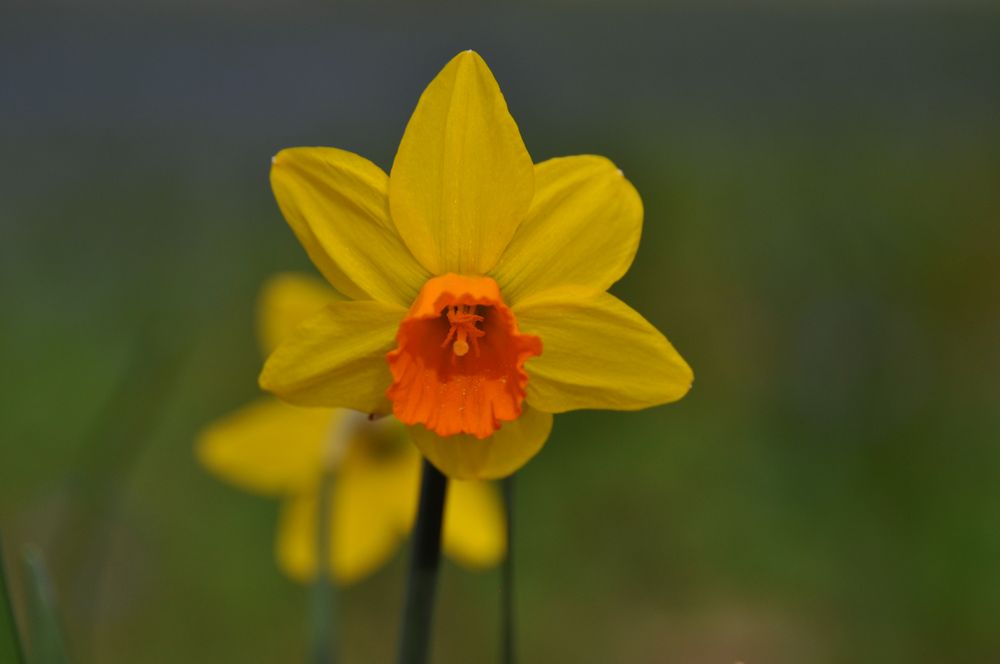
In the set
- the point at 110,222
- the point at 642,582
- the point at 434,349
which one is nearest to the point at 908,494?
the point at 642,582

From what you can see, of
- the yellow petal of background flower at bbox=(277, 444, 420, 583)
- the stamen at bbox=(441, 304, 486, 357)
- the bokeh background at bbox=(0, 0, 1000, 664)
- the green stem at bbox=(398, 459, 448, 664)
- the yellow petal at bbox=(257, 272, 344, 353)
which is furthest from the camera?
the bokeh background at bbox=(0, 0, 1000, 664)

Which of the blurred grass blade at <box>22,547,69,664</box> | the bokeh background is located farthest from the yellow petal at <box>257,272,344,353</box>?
the blurred grass blade at <box>22,547,69,664</box>

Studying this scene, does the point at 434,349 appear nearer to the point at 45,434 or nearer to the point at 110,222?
the point at 45,434

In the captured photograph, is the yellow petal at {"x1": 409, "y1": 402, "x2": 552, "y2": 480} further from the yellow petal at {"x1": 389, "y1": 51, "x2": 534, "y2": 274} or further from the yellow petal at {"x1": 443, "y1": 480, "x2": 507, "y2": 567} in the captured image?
the yellow petal at {"x1": 443, "y1": 480, "x2": 507, "y2": 567}

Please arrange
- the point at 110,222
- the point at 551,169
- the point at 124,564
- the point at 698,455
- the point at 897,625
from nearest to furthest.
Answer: the point at 551,169
the point at 897,625
the point at 124,564
the point at 698,455
the point at 110,222

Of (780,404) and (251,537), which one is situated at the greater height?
(780,404)

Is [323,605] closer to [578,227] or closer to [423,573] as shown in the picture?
[423,573]

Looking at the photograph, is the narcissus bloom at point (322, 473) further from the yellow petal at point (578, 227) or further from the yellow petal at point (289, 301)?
the yellow petal at point (578, 227)
